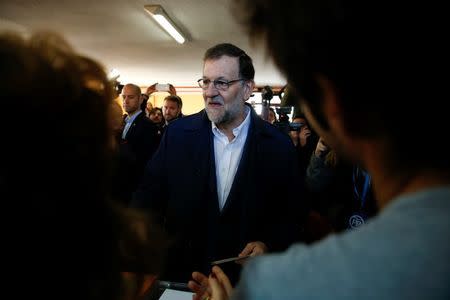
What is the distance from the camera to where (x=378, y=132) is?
48cm

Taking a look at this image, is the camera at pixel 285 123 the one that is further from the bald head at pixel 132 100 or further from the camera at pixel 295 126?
the bald head at pixel 132 100

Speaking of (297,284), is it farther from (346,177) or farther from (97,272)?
(346,177)

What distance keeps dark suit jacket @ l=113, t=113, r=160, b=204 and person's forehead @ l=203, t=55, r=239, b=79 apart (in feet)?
4.17

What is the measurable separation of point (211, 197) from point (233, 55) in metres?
0.84

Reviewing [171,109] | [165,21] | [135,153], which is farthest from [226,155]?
[165,21]

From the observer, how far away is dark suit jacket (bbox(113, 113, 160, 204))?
2.88 meters

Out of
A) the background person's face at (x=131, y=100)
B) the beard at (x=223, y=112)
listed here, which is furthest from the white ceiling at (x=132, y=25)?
the beard at (x=223, y=112)

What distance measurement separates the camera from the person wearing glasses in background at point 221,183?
157 cm

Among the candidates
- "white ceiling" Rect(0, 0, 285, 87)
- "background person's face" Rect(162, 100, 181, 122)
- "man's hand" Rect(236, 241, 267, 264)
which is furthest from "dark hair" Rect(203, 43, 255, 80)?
"background person's face" Rect(162, 100, 181, 122)

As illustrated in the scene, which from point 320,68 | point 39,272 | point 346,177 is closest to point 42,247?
point 39,272

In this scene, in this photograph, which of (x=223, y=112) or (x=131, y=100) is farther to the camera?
(x=131, y=100)

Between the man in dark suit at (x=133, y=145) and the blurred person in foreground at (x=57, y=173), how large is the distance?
2375 mm

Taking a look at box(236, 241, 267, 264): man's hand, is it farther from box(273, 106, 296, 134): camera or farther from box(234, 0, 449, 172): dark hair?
box(273, 106, 296, 134): camera

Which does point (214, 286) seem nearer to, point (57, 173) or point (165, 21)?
point (57, 173)
